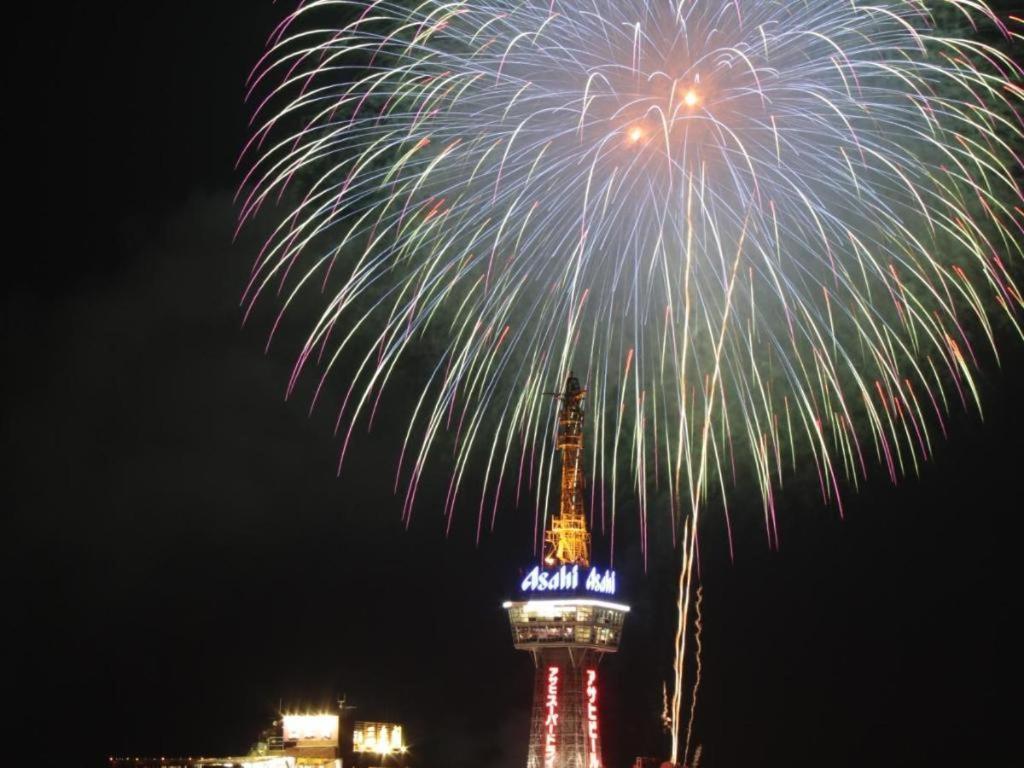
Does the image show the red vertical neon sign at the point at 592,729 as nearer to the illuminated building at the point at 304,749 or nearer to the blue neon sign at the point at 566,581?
the blue neon sign at the point at 566,581

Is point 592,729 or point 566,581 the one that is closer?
point 592,729

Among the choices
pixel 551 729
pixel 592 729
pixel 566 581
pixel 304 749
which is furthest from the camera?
pixel 304 749

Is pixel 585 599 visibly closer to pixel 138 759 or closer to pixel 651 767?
pixel 651 767

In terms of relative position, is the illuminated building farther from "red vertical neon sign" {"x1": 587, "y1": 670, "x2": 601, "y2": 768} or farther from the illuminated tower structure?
"red vertical neon sign" {"x1": 587, "y1": 670, "x2": 601, "y2": 768}

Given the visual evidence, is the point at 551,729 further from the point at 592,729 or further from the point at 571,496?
the point at 571,496

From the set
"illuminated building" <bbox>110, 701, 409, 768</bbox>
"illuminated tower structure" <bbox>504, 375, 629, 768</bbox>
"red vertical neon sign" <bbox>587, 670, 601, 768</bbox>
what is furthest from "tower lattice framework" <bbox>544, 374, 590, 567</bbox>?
"illuminated building" <bbox>110, 701, 409, 768</bbox>

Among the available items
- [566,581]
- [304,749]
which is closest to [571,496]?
[566,581]

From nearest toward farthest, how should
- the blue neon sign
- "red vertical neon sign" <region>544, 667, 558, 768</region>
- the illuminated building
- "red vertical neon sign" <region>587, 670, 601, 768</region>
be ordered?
1. "red vertical neon sign" <region>544, 667, 558, 768</region>
2. "red vertical neon sign" <region>587, 670, 601, 768</region>
3. the blue neon sign
4. the illuminated building

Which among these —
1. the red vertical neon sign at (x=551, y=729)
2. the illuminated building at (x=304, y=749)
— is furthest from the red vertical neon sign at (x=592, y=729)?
the illuminated building at (x=304, y=749)
